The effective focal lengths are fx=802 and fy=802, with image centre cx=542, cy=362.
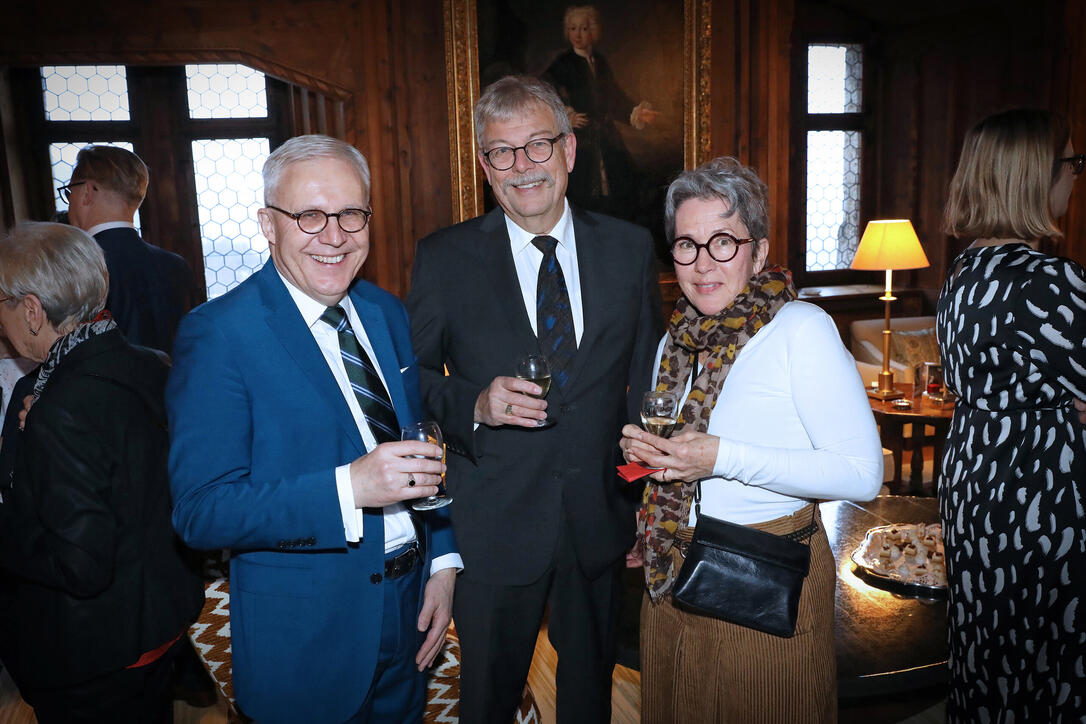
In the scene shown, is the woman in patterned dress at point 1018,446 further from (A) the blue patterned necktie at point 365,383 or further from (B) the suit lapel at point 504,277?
(A) the blue patterned necktie at point 365,383

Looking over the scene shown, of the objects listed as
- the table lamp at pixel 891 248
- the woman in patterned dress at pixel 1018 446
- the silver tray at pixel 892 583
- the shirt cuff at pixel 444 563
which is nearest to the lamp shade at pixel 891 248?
the table lamp at pixel 891 248

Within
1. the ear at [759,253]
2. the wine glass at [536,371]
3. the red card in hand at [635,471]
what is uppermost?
the ear at [759,253]

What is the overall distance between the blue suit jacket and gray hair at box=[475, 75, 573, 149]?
86 centimetres

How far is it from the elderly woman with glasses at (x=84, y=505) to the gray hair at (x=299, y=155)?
0.66 metres

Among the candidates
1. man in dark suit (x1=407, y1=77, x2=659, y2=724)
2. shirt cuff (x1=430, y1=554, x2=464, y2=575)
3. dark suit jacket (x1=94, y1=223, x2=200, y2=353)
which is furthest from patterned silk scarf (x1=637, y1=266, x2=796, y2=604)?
dark suit jacket (x1=94, y1=223, x2=200, y2=353)

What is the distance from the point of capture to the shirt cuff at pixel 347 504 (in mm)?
1533

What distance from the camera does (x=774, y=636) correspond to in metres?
1.80

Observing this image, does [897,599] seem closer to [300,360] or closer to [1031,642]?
[1031,642]

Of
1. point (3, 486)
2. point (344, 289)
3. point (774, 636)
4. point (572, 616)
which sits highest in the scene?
point (344, 289)

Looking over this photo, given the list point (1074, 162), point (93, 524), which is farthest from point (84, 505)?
point (1074, 162)

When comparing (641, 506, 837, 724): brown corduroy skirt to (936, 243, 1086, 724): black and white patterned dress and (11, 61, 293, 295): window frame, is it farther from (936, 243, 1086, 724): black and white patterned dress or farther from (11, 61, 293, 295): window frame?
(11, 61, 293, 295): window frame

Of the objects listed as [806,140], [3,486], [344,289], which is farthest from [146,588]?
[806,140]

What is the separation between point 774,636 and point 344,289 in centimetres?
123

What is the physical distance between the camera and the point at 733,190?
1899mm
